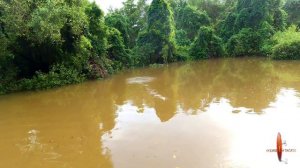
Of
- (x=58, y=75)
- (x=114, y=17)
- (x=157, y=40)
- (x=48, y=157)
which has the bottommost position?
(x=48, y=157)

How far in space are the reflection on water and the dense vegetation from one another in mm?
2026

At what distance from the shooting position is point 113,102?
12039mm

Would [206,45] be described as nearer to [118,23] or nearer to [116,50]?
[118,23]

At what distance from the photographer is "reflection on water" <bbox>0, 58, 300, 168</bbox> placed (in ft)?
22.1

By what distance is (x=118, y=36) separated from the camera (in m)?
22.1

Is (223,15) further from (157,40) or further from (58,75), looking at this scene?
(58,75)

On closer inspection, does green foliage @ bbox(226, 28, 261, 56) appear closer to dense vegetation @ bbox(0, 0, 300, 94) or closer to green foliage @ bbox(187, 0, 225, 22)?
dense vegetation @ bbox(0, 0, 300, 94)

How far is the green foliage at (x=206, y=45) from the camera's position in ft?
81.6

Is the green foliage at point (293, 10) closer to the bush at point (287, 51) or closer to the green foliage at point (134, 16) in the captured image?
the bush at point (287, 51)

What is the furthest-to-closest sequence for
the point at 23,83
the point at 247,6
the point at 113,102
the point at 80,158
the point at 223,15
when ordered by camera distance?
the point at 223,15 < the point at 247,6 < the point at 23,83 < the point at 113,102 < the point at 80,158

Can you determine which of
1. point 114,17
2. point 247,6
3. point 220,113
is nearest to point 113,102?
point 220,113

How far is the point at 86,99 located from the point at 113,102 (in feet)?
4.00

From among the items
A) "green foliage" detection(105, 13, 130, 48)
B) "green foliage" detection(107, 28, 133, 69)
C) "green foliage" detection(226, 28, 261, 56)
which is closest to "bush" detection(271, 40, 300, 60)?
"green foliage" detection(226, 28, 261, 56)

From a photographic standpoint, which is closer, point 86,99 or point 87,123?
point 87,123
